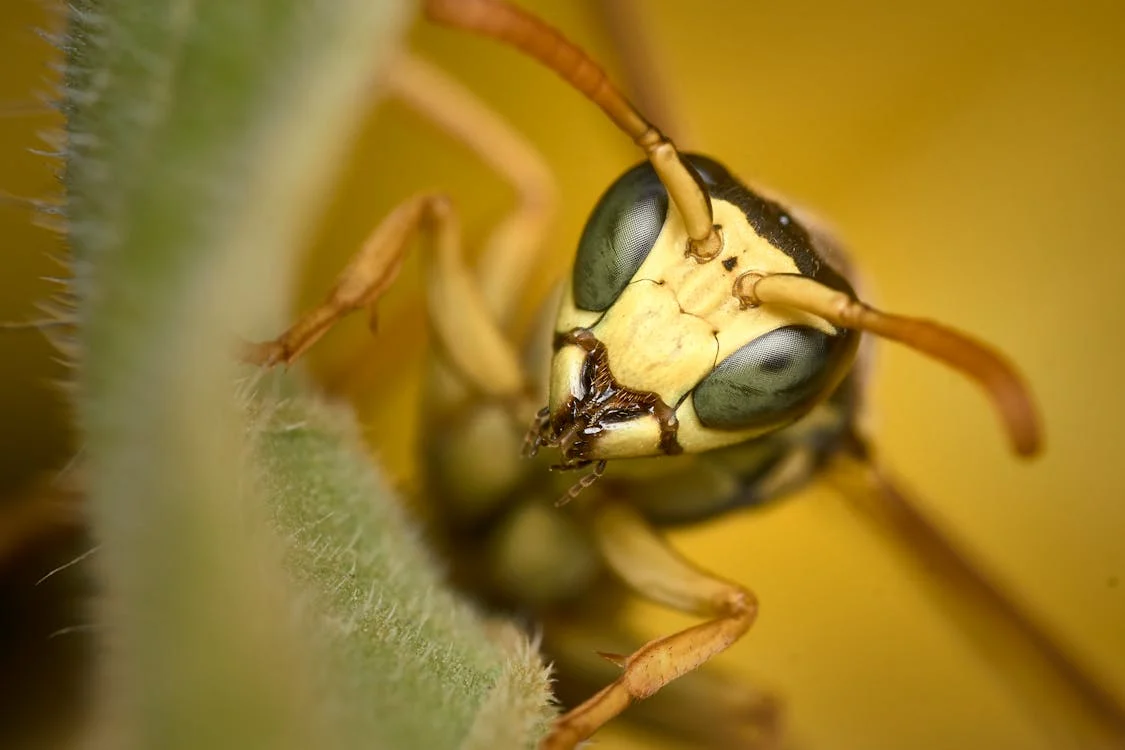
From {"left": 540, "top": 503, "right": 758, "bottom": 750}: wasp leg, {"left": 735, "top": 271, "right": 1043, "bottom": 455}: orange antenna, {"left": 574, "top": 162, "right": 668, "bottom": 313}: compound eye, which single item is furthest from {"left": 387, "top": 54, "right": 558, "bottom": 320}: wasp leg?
{"left": 735, "top": 271, "right": 1043, "bottom": 455}: orange antenna

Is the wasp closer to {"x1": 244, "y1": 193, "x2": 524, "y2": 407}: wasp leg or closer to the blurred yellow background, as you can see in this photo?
{"x1": 244, "y1": 193, "x2": 524, "y2": 407}: wasp leg

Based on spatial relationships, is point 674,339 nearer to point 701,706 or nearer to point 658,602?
point 658,602

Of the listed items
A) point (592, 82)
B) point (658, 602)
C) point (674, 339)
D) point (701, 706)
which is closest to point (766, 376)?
point (674, 339)

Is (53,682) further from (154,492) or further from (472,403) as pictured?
(154,492)

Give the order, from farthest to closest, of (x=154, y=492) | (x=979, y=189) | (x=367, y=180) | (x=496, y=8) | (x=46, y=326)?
(x=979, y=189) < (x=367, y=180) < (x=496, y=8) < (x=46, y=326) < (x=154, y=492)

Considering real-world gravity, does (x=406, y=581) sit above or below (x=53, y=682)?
above

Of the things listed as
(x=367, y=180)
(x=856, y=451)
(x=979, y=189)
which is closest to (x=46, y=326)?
(x=367, y=180)

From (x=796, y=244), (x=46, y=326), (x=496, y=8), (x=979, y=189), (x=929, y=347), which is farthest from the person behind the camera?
(x=979, y=189)

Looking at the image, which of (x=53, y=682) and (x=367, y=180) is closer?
(x=53, y=682)
